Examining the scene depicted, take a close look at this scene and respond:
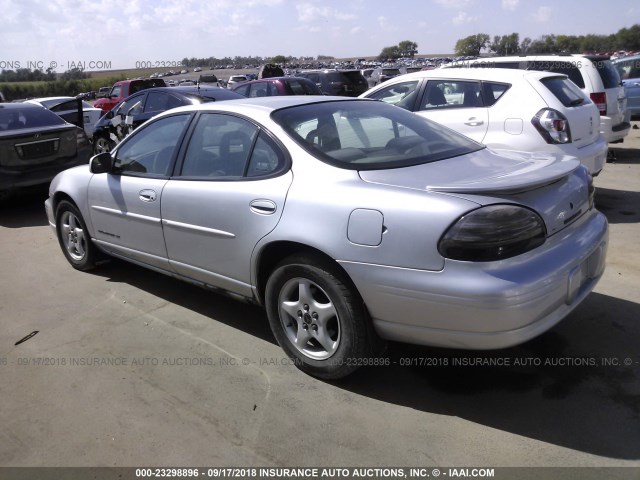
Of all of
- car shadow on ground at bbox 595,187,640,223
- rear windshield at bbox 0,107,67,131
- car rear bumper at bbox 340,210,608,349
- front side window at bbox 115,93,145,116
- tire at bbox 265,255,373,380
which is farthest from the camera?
front side window at bbox 115,93,145,116

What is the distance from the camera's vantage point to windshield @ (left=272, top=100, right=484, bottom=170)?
3227mm

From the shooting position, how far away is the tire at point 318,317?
291 cm

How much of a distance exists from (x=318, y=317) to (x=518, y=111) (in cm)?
413

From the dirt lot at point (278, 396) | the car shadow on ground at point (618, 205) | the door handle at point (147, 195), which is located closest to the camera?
the dirt lot at point (278, 396)

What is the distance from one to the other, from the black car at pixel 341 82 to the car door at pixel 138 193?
47.3 ft

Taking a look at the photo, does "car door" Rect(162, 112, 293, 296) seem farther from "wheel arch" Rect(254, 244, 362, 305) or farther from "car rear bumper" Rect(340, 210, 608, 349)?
"car rear bumper" Rect(340, 210, 608, 349)

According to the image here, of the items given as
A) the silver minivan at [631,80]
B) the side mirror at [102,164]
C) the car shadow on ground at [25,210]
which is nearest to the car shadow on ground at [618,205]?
the side mirror at [102,164]

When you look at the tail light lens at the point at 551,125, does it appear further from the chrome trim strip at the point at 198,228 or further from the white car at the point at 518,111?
the chrome trim strip at the point at 198,228

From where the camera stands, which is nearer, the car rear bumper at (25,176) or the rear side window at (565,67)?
the car rear bumper at (25,176)

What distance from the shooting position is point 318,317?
10.2 feet

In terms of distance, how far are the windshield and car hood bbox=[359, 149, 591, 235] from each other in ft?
0.52

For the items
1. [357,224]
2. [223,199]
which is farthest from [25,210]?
[357,224]

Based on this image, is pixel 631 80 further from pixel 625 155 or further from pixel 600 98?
pixel 600 98

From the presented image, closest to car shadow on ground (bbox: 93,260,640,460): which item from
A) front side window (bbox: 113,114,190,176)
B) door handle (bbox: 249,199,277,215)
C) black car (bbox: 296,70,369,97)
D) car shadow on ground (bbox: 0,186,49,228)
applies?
door handle (bbox: 249,199,277,215)
